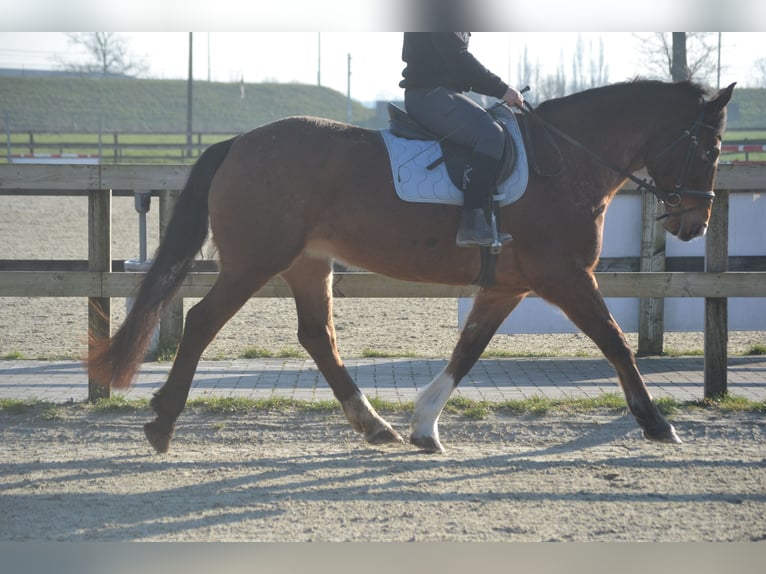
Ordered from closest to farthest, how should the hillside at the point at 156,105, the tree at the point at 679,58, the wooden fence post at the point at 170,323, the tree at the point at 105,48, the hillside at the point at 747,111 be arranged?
the tree at the point at 105,48
the wooden fence post at the point at 170,323
the tree at the point at 679,58
the hillside at the point at 747,111
the hillside at the point at 156,105

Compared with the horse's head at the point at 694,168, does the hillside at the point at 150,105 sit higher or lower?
higher

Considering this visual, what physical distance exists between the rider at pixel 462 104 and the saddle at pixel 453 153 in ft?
0.14

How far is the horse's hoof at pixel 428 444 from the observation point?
547 cm

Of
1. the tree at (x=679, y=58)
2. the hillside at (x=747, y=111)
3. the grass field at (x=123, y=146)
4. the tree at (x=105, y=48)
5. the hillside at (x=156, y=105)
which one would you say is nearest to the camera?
the tree at (x=105, y=48)

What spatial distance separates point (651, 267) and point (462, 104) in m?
4.15

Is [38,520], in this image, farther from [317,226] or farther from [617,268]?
[617,268]

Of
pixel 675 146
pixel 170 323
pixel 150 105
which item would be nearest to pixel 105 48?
pixel 170 323

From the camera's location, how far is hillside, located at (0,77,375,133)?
1943 inches

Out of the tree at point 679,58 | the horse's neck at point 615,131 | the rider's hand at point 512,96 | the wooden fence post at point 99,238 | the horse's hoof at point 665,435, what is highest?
the tree at point 679,58

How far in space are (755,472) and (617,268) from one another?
421 centimetres

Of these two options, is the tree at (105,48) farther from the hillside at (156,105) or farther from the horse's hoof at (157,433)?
the hillside at (156,105)

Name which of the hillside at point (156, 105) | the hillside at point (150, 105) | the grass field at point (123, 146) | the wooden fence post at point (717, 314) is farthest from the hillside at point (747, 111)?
the wooden fence post at point (717, 314)

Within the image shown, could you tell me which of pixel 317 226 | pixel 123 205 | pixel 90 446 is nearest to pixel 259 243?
pixel 317 226

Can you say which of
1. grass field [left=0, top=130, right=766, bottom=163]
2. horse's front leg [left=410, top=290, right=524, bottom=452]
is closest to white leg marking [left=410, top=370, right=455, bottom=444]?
horse's front leg [left=410, top=290, right=524, bottom=452]
